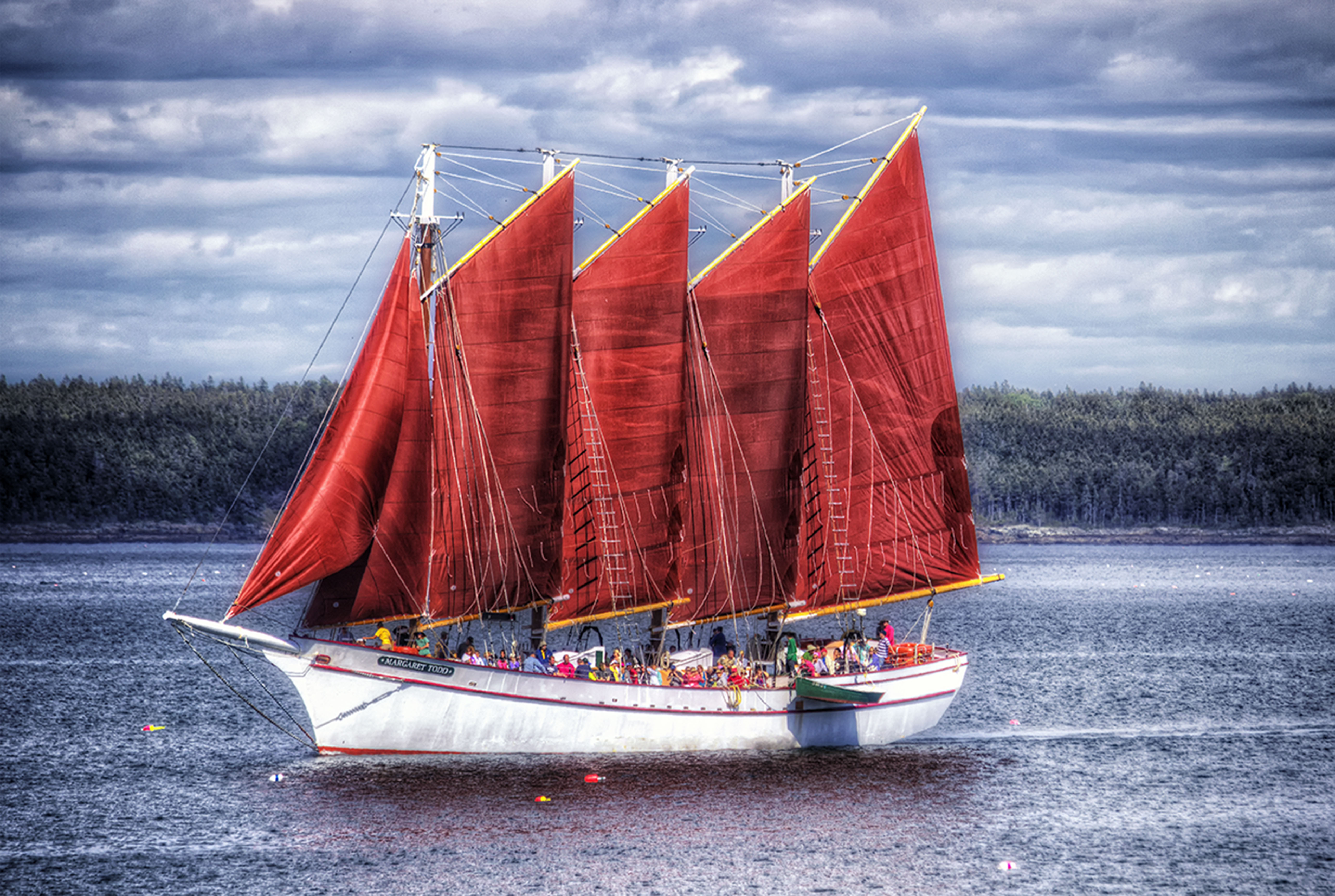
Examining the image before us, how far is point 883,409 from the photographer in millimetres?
56000

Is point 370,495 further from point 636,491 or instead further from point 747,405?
point 747,405

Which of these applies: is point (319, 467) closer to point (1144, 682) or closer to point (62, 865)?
point (62, 865)

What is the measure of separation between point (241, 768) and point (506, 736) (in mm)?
9807

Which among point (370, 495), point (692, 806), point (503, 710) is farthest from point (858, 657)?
point (370, 495)

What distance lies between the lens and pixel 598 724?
49.1 metres

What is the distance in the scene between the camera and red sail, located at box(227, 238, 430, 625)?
1793 inches

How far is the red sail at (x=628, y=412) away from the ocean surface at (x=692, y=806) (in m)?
6.42

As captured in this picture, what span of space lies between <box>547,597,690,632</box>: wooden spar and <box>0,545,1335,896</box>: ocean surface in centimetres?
497

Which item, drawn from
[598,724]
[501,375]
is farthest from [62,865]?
[501,375]

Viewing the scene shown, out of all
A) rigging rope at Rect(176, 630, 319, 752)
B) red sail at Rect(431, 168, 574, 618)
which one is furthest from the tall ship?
rigging rope at Rect(176, 630, 319, 752)

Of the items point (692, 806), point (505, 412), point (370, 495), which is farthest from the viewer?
point (505, 412)

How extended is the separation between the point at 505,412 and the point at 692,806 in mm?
13965

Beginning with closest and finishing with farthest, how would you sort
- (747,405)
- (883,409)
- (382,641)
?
(382,641)
(747,405)
(883,409)

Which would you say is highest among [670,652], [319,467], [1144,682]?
[319,467]
